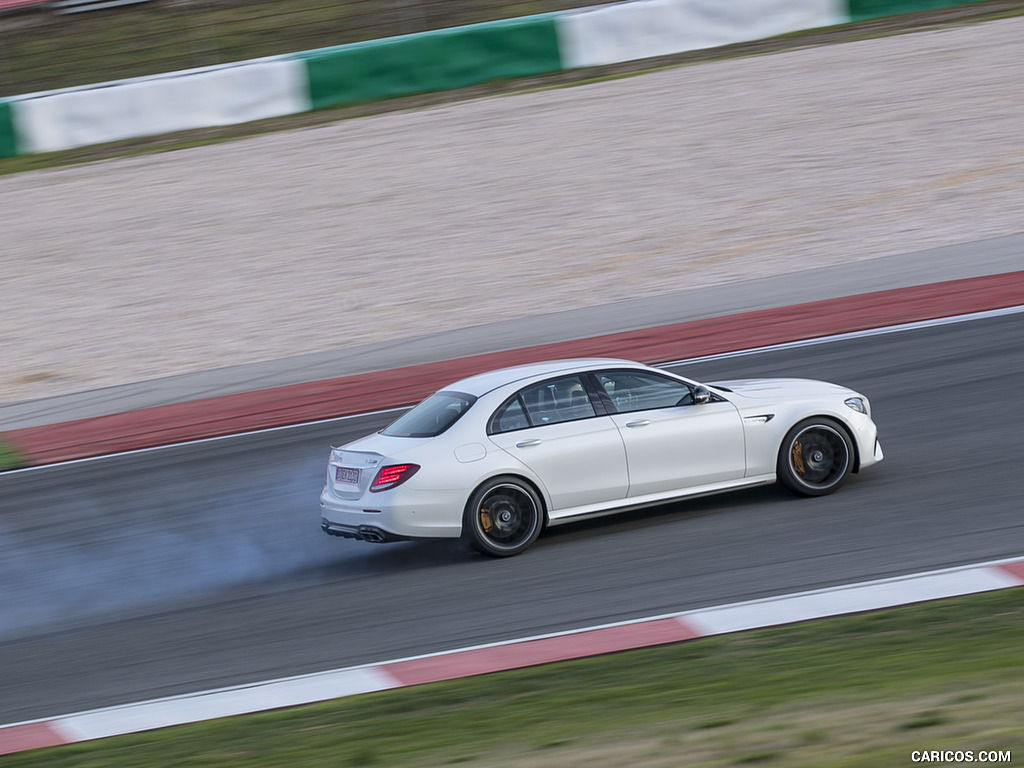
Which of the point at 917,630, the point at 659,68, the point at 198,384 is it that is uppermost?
the point at 659,68

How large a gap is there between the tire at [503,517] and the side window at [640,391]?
1003 millimetres

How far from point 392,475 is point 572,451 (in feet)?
4.38

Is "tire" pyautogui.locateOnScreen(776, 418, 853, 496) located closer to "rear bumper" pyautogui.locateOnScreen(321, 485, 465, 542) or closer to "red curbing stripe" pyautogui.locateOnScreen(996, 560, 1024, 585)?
"red curbing stripe" pyautogui.locateOnScreen(996, 560, 1024, 585)

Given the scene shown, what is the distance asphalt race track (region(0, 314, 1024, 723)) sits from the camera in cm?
780

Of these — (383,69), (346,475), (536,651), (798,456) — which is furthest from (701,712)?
(383,69)

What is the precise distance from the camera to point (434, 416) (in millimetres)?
9430

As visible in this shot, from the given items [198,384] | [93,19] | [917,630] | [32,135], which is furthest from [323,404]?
[93,19]

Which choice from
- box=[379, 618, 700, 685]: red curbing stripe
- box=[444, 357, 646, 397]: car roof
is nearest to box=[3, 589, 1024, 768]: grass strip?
box=[379, 618, 700, 685]: red curbing stripe

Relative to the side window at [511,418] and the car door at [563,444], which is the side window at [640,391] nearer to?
the car door at [563,444]

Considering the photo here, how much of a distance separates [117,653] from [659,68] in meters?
21.0

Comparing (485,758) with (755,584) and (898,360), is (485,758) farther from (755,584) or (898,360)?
(898,360)

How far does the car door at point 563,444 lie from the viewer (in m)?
9.07

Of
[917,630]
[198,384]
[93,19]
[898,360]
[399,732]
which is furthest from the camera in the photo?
[93,19]

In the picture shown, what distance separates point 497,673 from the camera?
23.2ft
